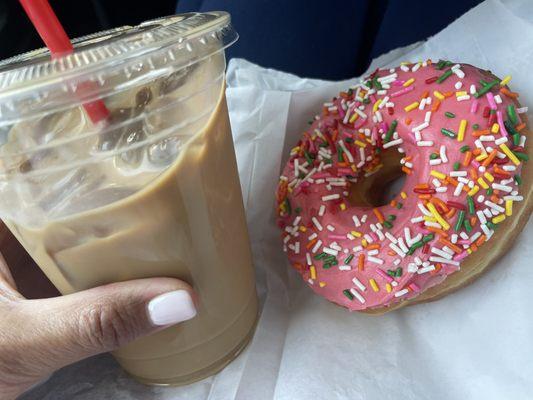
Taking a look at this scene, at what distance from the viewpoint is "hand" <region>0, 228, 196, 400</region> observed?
80cm

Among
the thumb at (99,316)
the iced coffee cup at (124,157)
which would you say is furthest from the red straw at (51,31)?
the thumb at (99,316)

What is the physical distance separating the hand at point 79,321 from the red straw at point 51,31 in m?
0.26

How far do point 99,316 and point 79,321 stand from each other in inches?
1.1

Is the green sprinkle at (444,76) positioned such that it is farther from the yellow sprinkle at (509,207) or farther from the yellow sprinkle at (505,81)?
the yellow sprinkle at (509,207)

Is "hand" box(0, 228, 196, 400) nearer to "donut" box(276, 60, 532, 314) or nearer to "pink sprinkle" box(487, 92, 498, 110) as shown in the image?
"donut" box(276, 60, 532, 314)

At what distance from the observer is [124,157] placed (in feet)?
2.47

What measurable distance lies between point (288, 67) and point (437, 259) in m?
0.86

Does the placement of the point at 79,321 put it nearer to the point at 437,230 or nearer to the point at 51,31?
the point at 51,31

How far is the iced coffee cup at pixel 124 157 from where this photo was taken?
69 cm

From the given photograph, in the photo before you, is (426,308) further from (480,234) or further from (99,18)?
(99,18)

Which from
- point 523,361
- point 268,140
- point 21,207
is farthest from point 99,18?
point 523,361

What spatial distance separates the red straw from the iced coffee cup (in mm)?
13

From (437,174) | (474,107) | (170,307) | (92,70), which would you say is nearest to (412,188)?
(437,174)

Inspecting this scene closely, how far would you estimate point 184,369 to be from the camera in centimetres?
104
